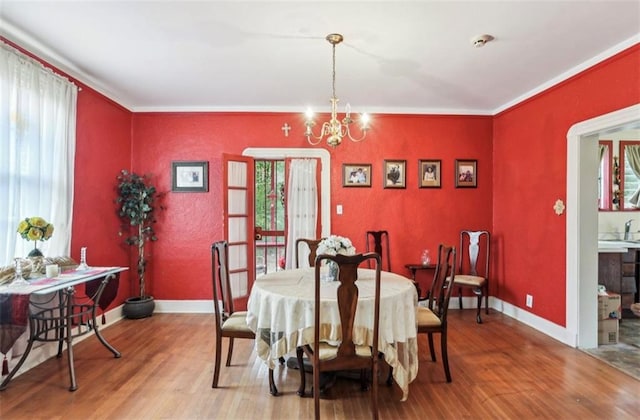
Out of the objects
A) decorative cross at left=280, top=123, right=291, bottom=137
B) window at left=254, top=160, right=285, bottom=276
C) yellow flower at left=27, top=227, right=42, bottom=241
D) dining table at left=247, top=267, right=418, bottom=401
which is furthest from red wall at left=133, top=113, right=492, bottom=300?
dining table at left=247, top=267, right=418, bottom=401

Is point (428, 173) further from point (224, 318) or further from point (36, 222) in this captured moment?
point (36, 222)

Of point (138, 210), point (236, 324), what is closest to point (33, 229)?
point (138, 210)

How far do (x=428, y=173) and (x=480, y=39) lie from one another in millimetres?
2140

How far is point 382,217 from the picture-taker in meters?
4.60

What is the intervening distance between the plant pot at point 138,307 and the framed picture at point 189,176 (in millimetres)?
1468

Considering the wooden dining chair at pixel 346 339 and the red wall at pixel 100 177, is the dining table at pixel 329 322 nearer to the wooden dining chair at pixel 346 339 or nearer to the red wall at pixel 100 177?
the wooden dining chair at pixel 346 339

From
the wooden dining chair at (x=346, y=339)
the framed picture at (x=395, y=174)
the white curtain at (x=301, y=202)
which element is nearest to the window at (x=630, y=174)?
the framed picture at (x=395, y=174)

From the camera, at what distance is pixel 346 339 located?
6.72 ft

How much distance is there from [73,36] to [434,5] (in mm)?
2746

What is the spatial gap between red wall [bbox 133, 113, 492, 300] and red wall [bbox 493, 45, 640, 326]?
0.33m

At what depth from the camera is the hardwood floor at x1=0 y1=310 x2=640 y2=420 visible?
223 centimetres

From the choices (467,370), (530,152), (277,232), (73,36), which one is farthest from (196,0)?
(530,152)

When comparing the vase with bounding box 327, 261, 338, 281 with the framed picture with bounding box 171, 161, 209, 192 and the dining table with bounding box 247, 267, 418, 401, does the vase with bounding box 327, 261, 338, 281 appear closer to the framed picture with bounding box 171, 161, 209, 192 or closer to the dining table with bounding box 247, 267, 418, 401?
the dining table with bounding box 247, 267, 418, 401

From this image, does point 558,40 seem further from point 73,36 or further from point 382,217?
point 73,36
